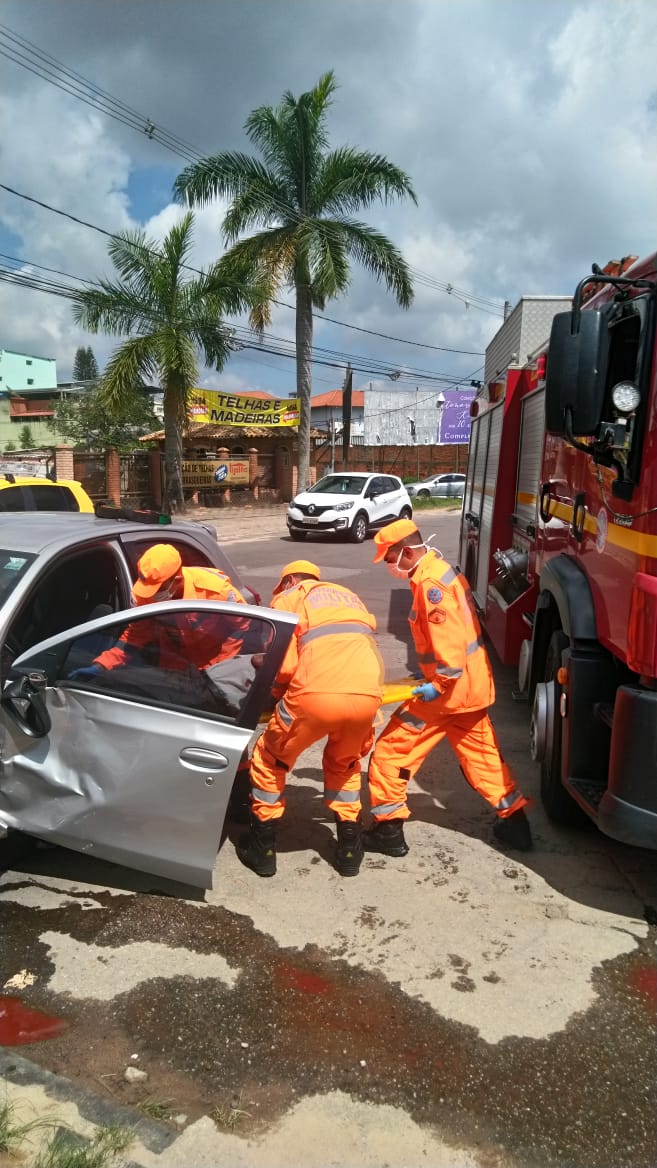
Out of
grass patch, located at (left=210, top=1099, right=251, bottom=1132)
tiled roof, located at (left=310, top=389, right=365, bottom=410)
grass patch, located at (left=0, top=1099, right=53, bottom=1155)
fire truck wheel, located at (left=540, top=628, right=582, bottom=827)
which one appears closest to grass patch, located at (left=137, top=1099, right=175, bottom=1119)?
grass patch, located at (left=210, top=1099, right=251, bottom=1132)

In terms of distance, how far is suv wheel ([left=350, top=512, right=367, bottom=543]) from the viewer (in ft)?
Answer: 59.5

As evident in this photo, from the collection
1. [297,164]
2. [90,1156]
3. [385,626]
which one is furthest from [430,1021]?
[297,164]

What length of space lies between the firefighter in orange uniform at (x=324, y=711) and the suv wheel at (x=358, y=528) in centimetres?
1450

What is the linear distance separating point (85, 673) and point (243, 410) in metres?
25.2

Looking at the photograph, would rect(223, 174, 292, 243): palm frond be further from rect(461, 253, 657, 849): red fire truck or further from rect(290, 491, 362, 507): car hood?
rect(461, 253, 657, 849): red fire truck

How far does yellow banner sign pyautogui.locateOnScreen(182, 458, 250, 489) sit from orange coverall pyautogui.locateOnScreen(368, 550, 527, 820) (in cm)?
2295

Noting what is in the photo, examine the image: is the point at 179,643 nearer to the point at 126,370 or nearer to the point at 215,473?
the point at 126,370

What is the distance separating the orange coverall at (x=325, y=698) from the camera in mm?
3262

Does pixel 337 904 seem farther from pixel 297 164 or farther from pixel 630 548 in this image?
pixel 297 164

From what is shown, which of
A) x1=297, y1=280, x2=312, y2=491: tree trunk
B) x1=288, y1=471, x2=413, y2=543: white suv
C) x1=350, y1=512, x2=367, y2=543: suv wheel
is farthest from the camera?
x1=297, y1=280, x2=312, y2=491: tree trunk

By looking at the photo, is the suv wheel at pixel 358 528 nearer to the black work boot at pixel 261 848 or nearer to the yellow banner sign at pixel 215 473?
the yellow banner sign at pixel 215 473

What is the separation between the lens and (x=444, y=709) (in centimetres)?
366

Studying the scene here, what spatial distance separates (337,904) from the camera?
11.0ft

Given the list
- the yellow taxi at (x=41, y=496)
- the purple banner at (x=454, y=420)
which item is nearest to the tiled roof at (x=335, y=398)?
the purple banner at (x=454, y=420)
